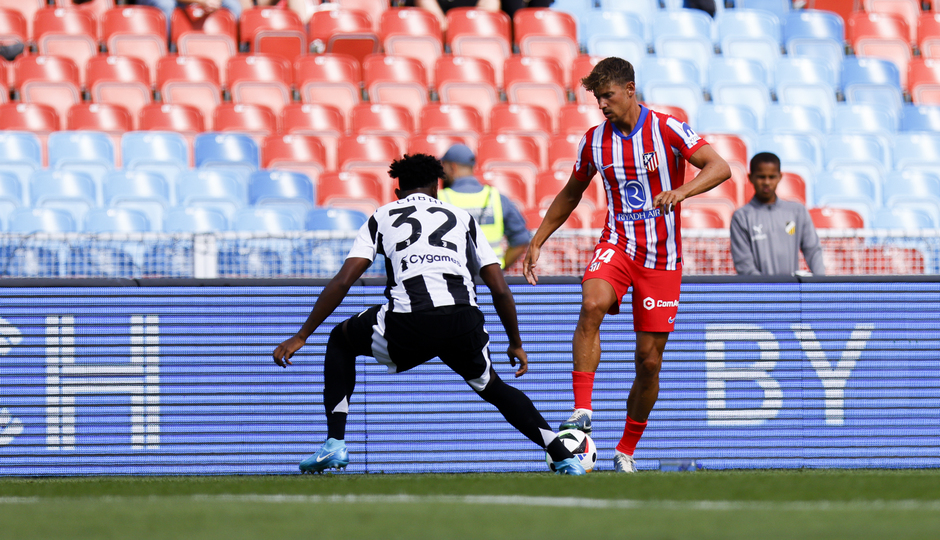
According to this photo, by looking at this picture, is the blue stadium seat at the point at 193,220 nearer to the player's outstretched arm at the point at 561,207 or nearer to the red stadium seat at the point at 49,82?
the red stadium seat at the point at 49,82

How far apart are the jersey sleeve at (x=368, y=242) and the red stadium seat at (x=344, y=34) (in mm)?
→ 8170

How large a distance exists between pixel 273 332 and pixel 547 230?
5.48ft

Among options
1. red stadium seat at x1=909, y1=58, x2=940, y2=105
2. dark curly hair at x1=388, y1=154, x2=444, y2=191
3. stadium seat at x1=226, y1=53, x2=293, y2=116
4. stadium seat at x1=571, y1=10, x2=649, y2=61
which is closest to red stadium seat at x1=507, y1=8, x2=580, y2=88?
stadium seat at x1=571, y1=10, x2=649, y2=61

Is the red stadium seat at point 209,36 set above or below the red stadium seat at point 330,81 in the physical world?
above

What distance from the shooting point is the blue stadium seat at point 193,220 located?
9.33 metres

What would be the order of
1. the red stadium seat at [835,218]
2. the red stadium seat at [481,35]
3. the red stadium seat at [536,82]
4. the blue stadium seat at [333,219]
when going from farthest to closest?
the red stadium seat at [481,35] → the red stadium seat at [536,82] → the red stadium seat at [835,218] → the blue stadium seat at [333,219]

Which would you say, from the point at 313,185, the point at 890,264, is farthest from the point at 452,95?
the point at 890,264

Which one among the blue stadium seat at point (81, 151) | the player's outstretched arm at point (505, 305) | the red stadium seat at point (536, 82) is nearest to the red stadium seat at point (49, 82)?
the blue stadium seat at point (81, 151)

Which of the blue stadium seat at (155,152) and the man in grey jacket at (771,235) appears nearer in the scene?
the man in grey jacket at (771,235)

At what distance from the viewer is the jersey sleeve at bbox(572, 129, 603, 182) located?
19.1 feet

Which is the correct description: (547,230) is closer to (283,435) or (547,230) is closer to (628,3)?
(283,435)

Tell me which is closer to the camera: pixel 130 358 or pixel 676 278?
pixel 676 278

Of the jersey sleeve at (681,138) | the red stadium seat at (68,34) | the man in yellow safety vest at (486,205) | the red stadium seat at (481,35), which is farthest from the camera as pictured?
the red stadium seat at (481,35)

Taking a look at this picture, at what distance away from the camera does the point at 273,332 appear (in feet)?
20.9
